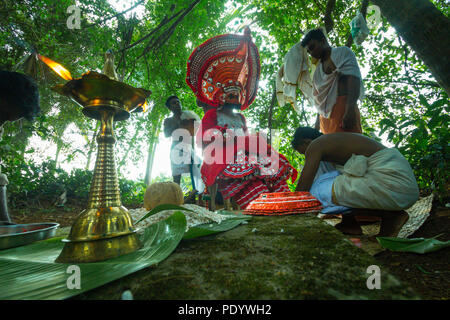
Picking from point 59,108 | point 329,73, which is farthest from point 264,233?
point 59,108

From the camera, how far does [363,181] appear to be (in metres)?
1.62

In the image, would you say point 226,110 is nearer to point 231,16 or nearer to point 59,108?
point 231,16

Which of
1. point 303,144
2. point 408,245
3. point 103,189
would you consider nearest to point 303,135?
point 303,144

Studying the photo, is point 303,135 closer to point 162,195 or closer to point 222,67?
point 162,195

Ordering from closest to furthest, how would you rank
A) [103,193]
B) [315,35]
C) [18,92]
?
[103,193]
[18,92]
[315,35]

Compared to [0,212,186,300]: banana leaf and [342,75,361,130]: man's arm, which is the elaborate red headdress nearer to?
[342,75,361,130]: man's arm

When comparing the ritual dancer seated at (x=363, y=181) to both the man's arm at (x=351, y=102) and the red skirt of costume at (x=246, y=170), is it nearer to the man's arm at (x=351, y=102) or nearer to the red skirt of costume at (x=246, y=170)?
the man's arm at (x=351, y=102)

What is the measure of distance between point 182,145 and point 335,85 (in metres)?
2.79

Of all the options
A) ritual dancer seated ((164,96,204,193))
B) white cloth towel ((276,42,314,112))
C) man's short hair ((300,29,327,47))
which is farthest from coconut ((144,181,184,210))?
man's short hair ((300,29,327,47))

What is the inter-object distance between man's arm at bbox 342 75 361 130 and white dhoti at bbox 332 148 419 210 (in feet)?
2.00

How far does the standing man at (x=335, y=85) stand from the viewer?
2.34 meters

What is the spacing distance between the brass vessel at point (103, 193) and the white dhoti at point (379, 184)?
1.53 meters

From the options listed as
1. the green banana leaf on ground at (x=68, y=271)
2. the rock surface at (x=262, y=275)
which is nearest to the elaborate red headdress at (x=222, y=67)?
the green banana leaf on ground at (x=68, y=271)
